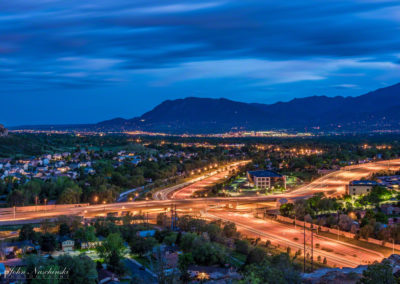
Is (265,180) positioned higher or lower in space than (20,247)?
higher

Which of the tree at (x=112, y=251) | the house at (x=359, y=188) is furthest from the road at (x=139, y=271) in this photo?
the house at (x=359, y=188)

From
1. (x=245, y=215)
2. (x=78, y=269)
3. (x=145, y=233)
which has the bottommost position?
(x=245, y=215)

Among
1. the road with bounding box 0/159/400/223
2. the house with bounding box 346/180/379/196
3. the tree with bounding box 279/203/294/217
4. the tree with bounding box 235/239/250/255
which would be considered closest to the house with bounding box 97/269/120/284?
the tree with bounding box 235/239/250/255

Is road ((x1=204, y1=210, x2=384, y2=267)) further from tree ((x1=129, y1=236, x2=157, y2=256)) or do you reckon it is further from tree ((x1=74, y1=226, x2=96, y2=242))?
tree ((x1=74, y1=226, x2=96, y2=242))

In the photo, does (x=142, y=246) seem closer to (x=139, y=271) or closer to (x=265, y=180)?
(x=139, y=271)

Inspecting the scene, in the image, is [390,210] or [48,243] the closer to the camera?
[48,243]

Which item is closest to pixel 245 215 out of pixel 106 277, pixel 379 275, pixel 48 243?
pixel 48 243

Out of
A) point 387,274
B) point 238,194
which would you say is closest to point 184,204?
point 238,194

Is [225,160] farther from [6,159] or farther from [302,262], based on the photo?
[302,262]

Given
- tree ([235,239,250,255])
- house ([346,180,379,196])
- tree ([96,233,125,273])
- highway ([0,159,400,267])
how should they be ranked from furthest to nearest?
1. house ([346,180,379,196])
2. highway ([0,159,400,267])
3. tree ([235,239,250,255])
4. tree ([96,233,125,273])

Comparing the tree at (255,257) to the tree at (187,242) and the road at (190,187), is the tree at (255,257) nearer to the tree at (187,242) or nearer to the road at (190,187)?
the tree at (187,242)

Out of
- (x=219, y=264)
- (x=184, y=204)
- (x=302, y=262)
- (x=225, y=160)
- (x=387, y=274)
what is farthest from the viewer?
(x=225, y=160)
